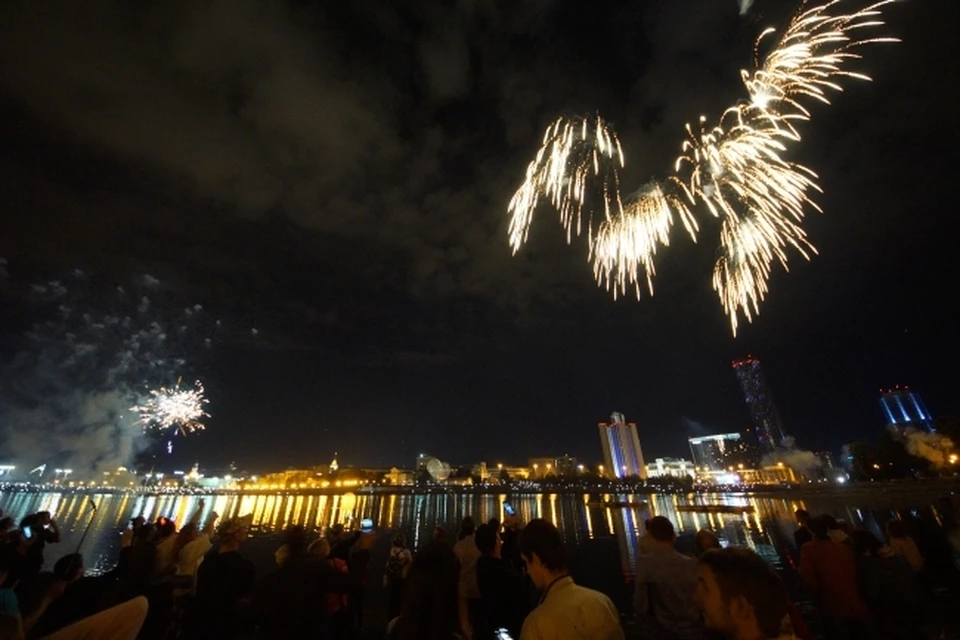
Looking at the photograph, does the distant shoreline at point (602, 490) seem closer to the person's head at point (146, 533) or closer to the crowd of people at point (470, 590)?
the crowd of people at point (470, 590)

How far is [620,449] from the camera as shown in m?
188

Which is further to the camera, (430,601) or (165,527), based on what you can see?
(165,527)

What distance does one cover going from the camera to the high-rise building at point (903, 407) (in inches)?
4870

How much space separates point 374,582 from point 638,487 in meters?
154

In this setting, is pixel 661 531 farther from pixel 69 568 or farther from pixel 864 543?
pixel 69 568

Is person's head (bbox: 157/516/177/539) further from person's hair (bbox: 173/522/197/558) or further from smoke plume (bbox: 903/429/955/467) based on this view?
smoke plume (bbox: 903/429/955/467)

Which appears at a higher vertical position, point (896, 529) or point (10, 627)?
point (896, 529)

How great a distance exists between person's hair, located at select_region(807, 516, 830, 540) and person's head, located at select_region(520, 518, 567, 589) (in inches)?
200

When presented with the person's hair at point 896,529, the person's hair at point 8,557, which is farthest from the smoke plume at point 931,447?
the person's hair at point 8,557

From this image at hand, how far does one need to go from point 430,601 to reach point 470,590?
3.81m

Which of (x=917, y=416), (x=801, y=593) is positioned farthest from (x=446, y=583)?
(x=917, y=416)

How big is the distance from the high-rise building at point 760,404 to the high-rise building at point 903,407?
142 ft

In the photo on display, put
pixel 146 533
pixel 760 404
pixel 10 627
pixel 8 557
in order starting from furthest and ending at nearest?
pixel 760 404
pixel 146 533
pixel 8 557
pixel 10 627

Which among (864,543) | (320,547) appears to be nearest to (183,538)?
(320,547)
